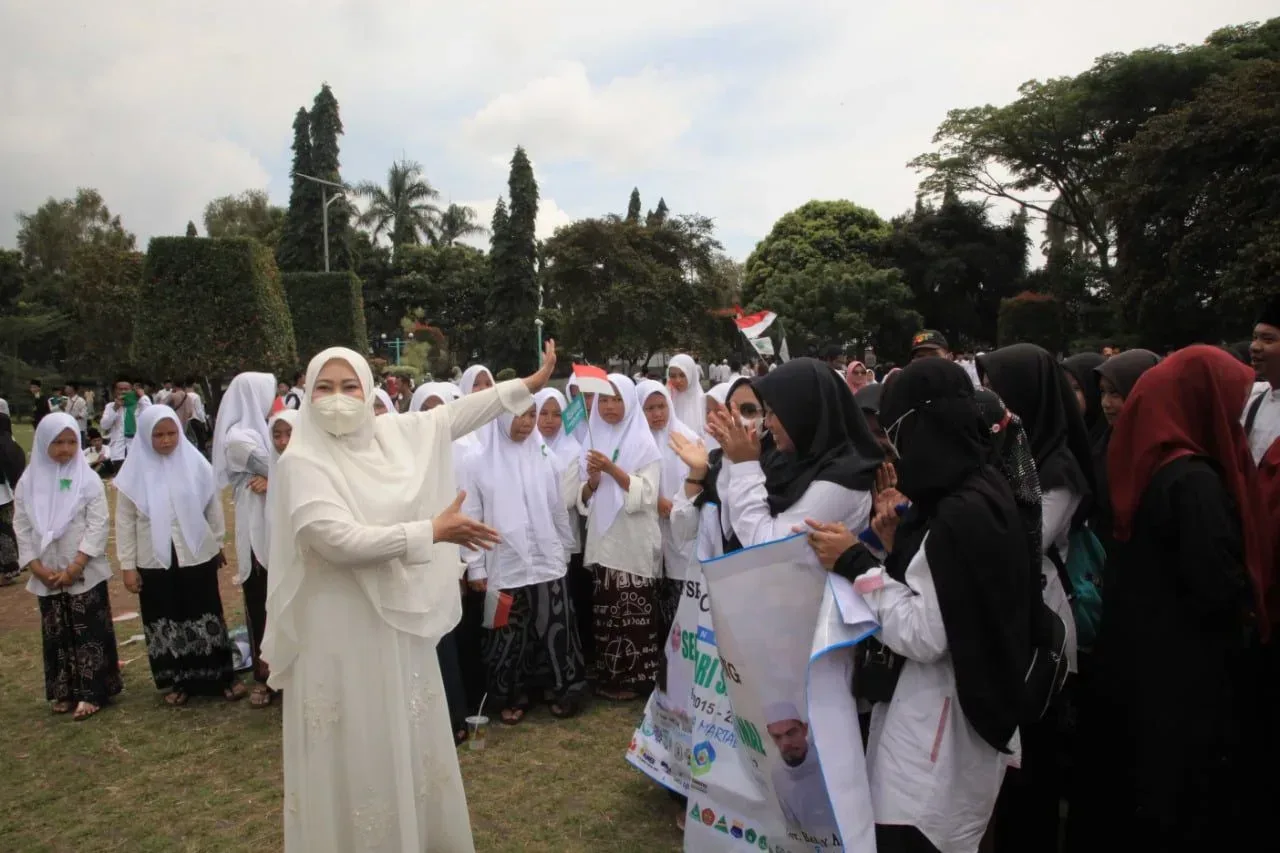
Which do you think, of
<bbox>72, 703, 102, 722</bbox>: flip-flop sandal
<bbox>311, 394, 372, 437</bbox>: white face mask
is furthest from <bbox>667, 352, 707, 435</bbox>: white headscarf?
<bbox>72, 703, 102, 722</bbox>: flip-flop sandal

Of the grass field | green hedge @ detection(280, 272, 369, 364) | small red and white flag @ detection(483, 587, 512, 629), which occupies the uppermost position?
green hedge @ detection(280, 272, 369, 364)

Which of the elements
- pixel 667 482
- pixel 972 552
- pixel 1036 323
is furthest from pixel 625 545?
pixel 1036 323

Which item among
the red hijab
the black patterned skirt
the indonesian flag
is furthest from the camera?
the indonesian flag

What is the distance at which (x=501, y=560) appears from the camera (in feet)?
15.3

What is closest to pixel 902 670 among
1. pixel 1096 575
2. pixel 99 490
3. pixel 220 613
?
pixel 1096 575

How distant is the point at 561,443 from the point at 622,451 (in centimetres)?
61

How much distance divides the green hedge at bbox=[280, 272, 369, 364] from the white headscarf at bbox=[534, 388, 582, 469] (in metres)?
26.1

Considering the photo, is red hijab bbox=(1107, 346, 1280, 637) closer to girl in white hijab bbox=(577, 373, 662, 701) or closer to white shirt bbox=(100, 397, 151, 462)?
girl in white hijab bbox=(577, 373, 662, 701)

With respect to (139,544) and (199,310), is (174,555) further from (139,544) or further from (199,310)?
(199,310)

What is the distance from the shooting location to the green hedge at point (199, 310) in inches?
806

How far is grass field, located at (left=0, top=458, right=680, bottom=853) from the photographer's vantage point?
11.9 feet

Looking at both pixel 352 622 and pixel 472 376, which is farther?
pixel 472 376

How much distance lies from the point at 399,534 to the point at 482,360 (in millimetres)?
39820

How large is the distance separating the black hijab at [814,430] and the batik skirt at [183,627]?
4.04 metres
